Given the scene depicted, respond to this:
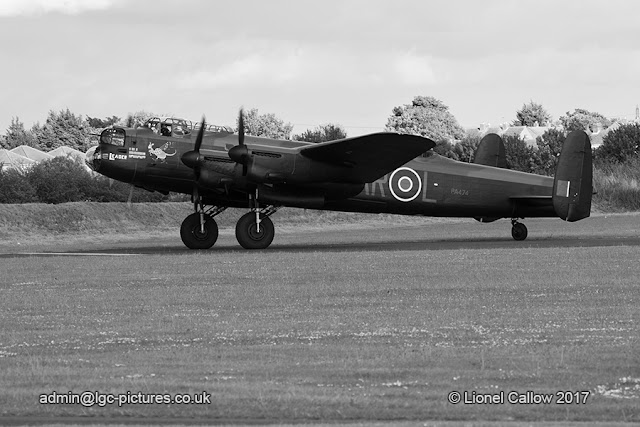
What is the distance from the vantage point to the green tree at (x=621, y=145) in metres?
71.6

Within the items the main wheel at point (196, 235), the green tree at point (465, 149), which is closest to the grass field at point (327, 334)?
the main wheel at point (196, 235)

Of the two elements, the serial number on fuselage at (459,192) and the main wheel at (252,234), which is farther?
the serial number on fuselage at (459,192)

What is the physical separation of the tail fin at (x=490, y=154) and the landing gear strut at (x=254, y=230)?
8859 millimetres

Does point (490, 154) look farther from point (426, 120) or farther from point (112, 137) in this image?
point (426, 120)

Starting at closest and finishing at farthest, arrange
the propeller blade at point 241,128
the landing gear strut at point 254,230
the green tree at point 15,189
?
1. the propeller blade at point 241,128
2. the landing gear strut at point 254,230
3. the green tree at point 15,189

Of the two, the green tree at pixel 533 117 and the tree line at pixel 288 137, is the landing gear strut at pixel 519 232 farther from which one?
the green tree at pixel 533 117

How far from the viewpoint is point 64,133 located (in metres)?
117

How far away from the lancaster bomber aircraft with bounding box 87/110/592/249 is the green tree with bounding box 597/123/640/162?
43492 millimetres

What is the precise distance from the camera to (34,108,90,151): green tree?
115312 millimetres

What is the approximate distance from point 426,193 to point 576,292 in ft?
44.3

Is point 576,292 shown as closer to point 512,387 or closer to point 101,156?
point 512,387

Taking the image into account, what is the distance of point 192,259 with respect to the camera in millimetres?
23578

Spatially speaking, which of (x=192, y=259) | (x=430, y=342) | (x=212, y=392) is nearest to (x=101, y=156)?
(x=192, y=259)

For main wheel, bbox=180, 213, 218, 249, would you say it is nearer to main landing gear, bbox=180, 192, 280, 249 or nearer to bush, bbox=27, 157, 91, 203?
main landing gear, bbox=180, 192, 280, 249
